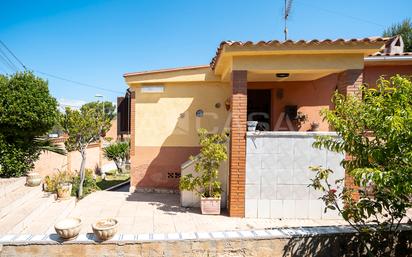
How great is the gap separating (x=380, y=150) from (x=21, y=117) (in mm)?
11313

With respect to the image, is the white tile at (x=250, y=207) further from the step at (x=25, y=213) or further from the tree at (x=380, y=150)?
the step at (x=25, y=213)

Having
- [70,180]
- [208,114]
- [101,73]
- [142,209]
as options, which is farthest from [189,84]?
[101,73]

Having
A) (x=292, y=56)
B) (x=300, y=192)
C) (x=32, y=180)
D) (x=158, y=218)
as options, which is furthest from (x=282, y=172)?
(x=32, y=180)

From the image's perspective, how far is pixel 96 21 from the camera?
1750 centimetres

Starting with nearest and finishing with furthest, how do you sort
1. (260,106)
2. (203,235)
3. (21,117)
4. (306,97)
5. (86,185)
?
(203,235) < (21,117) < (306,97) < (86,185) < (260,106)

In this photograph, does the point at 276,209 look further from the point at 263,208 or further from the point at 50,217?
the point at 50,217

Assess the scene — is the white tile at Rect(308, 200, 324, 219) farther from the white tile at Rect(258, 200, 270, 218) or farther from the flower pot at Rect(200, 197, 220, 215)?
the flower pot at Rect(200, 197, 220, 215)

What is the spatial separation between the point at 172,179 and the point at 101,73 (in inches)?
965

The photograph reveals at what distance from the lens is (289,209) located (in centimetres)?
805

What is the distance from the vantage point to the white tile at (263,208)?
315 inches

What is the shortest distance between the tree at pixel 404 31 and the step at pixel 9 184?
32738 mm

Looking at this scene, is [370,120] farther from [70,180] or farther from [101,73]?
[101,73]

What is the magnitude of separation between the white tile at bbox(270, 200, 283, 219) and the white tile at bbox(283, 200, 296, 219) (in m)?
0.14

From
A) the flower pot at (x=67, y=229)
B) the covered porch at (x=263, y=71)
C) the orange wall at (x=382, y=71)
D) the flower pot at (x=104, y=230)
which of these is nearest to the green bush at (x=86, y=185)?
the flower pot at (x=67, y=229)
